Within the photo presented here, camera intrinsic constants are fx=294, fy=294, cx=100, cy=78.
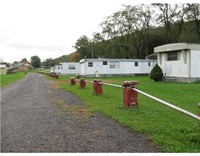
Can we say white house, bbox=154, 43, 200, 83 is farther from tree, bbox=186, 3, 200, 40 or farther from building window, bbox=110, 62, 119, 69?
tree, bbox=186, 3, 200, 40

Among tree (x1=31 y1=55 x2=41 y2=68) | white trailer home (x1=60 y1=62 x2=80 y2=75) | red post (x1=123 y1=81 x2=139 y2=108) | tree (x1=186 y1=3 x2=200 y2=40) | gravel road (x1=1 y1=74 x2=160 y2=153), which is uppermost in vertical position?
tree (x1=186 y1=3 x2=200 y2=40)

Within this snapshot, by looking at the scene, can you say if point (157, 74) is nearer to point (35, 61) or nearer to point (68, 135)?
point (68, 135)

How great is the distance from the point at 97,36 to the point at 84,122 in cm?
5303

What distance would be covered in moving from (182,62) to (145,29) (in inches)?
1095

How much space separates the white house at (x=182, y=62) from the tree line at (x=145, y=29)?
17.8 metres

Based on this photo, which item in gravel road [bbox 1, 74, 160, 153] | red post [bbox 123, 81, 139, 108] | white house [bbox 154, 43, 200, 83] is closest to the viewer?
gravel road [bbox 1, 74, 160, 153]

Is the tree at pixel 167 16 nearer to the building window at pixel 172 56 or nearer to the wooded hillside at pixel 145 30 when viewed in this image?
the wooded hillside at pixel 145 30

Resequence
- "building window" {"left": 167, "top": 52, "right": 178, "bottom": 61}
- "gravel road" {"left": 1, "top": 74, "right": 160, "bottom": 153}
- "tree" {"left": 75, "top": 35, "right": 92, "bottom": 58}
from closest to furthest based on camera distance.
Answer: "gravel road" {"left": 1, "top": 74, "right": 160, "bottom": 153}, "building window" {"left": 167, "top": 52, "right": 178, "bottom": 61}, "tree" {"left": 75, "top": 35, "right": 92, "bottom": 58}

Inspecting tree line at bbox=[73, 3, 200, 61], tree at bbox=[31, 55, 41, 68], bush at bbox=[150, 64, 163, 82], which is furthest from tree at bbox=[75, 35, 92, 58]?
tree at bbox=[31, 55, 41, 68]

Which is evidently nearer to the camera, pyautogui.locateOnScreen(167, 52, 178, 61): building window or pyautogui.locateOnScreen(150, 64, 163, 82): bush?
pyautogui.locateOnScreen(167, 52, 178, 61): building window

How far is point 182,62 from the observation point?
2322 centimetres

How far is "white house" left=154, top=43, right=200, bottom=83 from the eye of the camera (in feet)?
74.3

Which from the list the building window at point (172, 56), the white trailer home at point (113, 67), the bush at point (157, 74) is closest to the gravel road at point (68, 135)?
the building window at point (172, 56)

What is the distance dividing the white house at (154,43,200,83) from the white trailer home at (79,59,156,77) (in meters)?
14.2
